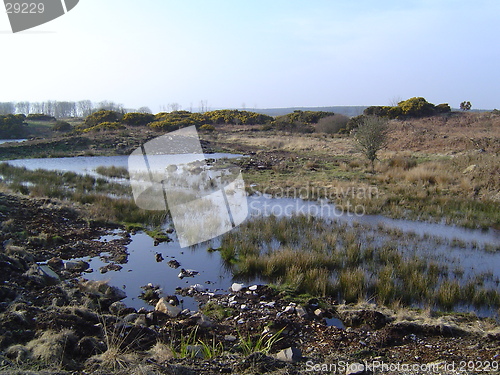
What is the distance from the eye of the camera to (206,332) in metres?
5.57

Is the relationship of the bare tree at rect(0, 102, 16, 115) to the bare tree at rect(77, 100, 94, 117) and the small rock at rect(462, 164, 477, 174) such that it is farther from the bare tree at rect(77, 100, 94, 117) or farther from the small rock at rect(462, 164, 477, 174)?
the small rock at rect(462, 164, 477, 174)

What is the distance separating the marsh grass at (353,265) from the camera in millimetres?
6926

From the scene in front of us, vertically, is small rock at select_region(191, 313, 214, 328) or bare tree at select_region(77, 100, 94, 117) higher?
bare tree at select_region(77, 100, 94, 117)

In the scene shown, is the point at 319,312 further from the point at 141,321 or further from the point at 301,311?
the point at 141,321

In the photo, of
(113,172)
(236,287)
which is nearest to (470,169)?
(236,287)

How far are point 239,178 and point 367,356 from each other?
16.5m

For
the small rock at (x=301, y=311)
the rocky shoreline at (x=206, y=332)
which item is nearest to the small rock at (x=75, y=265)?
the rocky shoreline at (x=206, y=332)

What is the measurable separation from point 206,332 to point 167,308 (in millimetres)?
963

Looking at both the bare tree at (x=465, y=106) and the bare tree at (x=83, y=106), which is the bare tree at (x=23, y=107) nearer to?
the bare tree at (x=83, y=106)

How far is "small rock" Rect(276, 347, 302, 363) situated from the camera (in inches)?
181

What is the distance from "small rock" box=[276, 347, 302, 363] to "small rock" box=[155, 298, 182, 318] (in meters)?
2.10

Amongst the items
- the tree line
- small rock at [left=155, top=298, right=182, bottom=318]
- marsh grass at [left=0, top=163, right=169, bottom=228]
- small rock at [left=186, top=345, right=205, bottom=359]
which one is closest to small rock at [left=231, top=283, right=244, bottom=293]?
small rock at [left=155, top=298, right=182, bottom=318]

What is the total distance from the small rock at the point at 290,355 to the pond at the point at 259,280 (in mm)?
2370

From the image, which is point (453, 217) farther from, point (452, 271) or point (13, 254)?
point (13, 254)
